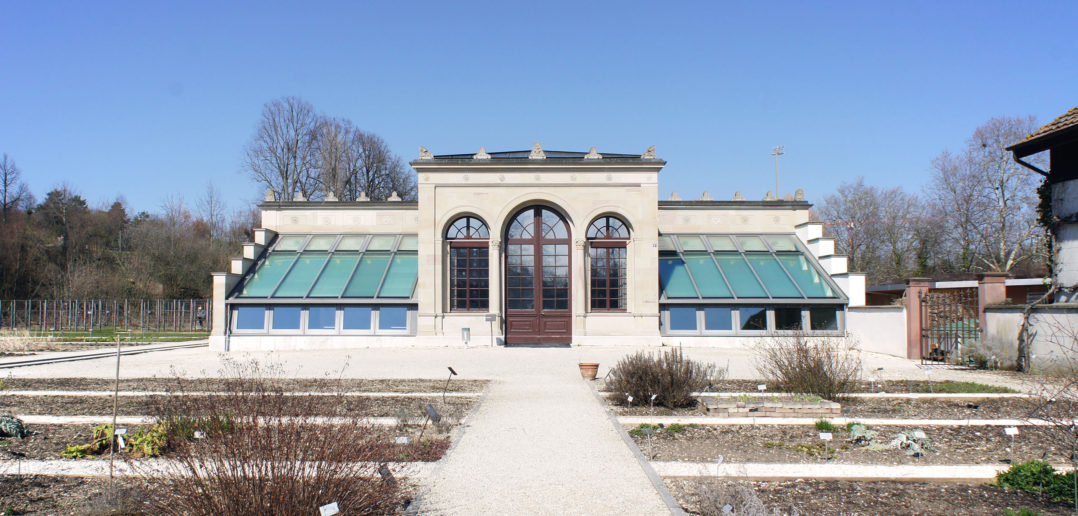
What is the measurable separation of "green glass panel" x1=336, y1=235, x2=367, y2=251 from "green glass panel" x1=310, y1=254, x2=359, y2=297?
48 cm

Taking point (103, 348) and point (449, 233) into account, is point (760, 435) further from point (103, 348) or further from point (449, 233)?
point (103, 348)

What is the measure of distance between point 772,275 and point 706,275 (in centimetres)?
255

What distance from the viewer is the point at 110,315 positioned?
39.4 meters

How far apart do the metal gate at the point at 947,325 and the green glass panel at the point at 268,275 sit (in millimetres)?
22282

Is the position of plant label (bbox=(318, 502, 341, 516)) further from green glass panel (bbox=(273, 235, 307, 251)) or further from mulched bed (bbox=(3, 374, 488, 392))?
green glass panel (bbox=(273, 235, 307, 251))

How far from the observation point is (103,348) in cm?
2542

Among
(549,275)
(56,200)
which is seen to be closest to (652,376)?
(549,275)

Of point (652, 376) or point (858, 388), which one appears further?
point (858, 388)

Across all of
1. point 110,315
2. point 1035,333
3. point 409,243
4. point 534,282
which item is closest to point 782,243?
point 534,282

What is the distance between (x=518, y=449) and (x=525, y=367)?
9.36m

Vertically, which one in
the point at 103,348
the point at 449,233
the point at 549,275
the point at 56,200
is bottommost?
the point at 103,348

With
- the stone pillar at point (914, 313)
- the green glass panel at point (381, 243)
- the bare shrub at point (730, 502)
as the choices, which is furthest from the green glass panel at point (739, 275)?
the bare shrub at point (730, 502)

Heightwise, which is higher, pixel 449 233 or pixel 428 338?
pixel 449 233

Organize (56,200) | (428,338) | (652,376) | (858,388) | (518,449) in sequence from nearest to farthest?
(518,449)
(652,376)
(858,388)
(428,338)
(56,200)
